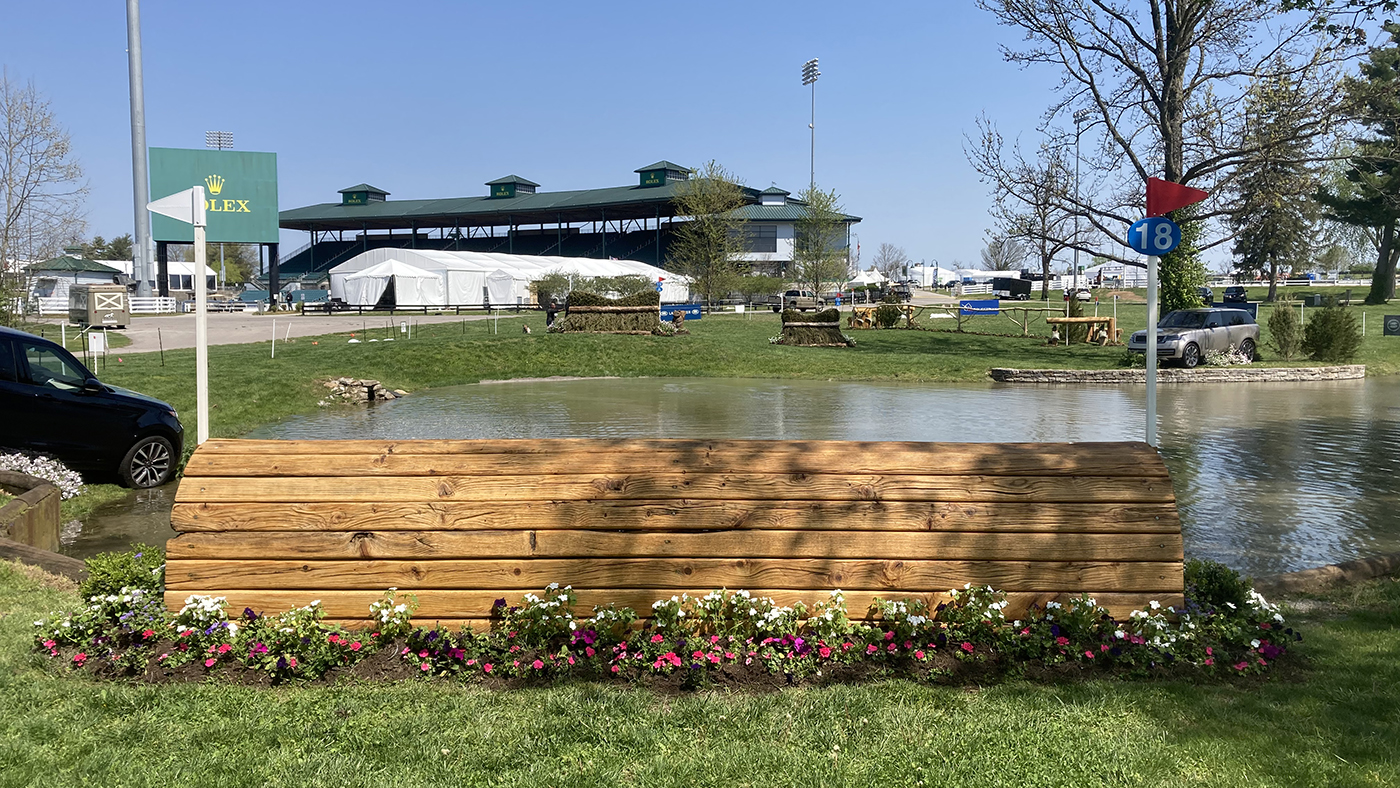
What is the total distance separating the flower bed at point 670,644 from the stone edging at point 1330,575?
159 centimetres

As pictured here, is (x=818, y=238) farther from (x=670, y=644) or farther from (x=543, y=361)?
(x=670, y=644)

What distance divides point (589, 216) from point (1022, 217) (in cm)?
6317

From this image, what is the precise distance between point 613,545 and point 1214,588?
311cm

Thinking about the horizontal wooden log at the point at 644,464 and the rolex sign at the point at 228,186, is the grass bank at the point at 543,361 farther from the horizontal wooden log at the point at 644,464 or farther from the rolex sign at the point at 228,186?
the rolex sign at the point at 228,186

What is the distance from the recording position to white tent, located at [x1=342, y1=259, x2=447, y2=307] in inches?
2329

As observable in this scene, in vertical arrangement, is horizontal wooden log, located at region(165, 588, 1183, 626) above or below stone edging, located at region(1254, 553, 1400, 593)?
above

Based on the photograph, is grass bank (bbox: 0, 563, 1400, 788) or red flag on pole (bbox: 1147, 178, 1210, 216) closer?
grass bank (bbox: 0, 563, 1400, 788)

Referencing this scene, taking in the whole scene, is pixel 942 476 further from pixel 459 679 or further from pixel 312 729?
pixel 312 729

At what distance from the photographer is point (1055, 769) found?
334 centimetres

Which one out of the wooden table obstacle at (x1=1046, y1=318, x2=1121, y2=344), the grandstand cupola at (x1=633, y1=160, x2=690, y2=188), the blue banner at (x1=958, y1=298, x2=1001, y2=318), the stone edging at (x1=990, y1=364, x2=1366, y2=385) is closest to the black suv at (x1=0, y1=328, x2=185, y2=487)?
the stone edging at (x1=990, y1=364, x2=1366, y2=385)

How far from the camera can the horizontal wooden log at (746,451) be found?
458cm

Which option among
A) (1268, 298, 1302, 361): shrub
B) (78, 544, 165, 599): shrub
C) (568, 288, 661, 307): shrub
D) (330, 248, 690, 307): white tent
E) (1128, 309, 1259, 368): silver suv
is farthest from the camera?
(330, 248, 690, 307): white tent

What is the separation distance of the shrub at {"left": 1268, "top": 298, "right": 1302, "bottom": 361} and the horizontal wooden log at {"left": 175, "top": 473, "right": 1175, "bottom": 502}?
999 inches

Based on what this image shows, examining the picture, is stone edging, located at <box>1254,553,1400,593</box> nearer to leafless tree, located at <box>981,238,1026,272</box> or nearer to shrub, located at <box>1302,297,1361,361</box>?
shrub, located at <box>1302,297,1361,361</box>
